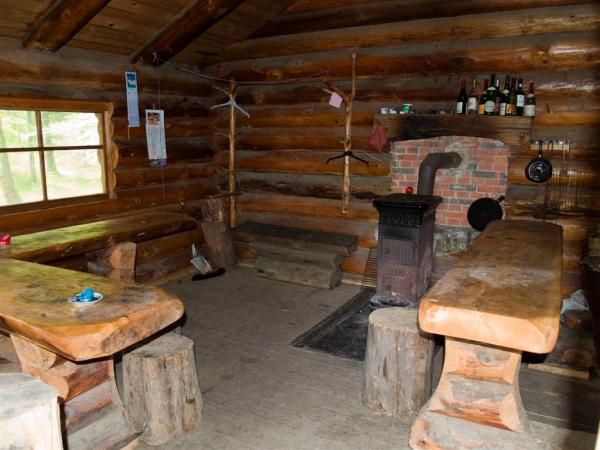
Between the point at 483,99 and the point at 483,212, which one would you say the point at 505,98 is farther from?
the point at 483,212

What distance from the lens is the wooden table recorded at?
93.0 inches

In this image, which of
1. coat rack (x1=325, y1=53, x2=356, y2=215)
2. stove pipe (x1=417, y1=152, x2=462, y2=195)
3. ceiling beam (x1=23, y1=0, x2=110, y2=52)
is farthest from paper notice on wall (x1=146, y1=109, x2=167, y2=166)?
stove pipe (x1=417, y1=152, x2=462, y2=195)

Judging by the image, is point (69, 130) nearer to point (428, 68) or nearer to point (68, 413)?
point (68, 413)

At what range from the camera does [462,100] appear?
5.41 metres

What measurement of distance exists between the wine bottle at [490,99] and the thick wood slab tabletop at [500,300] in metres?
2.28

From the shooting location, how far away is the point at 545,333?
2.12m

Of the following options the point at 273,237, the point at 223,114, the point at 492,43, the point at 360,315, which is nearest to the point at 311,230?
the point at 273,237

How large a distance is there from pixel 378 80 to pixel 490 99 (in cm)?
139

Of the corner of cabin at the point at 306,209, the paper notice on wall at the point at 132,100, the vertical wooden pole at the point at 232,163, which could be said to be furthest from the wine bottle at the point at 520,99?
the paper notice on wall at the point at 132,100

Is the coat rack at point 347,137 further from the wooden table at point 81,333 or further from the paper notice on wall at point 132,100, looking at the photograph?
the wooden table at point 81,333

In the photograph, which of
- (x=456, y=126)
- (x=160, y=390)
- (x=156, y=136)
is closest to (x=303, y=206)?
(x=156, y=136)

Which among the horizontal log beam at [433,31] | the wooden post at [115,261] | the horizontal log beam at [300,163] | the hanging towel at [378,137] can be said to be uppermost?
the horizontal log beam at [433,31]

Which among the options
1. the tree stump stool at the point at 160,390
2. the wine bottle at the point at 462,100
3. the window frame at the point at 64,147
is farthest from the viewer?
the wine bottle at the point at 462,100

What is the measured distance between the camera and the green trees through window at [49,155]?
493 cm
